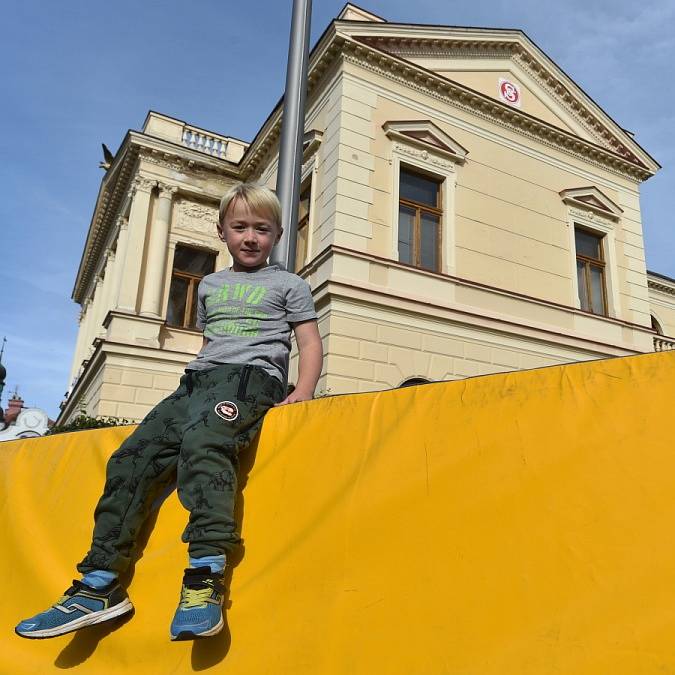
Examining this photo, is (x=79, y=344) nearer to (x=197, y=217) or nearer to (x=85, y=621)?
(x=197, y=217)

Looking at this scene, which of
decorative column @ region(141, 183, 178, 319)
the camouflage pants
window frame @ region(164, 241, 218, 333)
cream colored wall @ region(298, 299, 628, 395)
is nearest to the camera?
the camouflage pants

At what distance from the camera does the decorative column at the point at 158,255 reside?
1474cm

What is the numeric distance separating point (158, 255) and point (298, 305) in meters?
13.8

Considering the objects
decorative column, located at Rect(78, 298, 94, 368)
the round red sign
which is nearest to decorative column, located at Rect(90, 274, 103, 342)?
decorative column, located at Rect(78, 298, 94, 368)

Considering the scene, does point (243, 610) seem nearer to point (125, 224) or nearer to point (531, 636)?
point (531, 636)

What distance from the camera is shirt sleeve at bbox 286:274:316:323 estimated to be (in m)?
2.27

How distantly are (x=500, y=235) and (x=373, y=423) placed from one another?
10.6m

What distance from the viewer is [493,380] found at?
172 centimetres

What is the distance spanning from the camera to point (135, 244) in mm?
14953

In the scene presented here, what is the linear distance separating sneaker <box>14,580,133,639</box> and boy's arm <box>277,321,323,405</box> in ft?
2.69

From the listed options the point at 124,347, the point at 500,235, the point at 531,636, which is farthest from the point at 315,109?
the point at 531,636

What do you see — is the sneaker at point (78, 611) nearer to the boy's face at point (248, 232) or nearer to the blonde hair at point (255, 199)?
the boy's face at point (248, 232)

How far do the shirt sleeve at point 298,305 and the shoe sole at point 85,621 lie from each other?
3.67 ft

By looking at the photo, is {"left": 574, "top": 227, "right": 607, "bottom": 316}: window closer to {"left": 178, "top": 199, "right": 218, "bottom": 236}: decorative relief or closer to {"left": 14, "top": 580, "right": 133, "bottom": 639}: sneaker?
{"left": 178, "top": 199, "right": 218, "bottom": 236}: decorative relief
